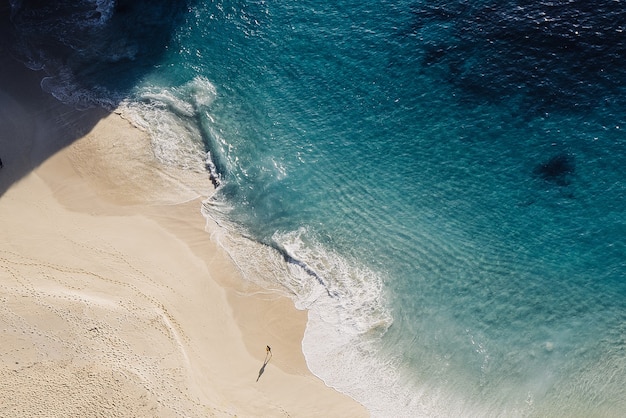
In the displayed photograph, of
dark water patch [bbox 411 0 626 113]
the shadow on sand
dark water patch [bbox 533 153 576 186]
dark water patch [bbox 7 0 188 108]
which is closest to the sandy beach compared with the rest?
the shadow on sand

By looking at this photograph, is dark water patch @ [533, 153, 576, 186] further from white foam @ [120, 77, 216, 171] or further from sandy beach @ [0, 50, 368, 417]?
white foam @ [120, 77, 216, 171]

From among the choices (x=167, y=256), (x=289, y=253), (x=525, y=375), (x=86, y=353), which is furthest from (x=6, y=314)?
(x=525, y=375)

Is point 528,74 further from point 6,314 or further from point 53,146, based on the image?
point 6,314

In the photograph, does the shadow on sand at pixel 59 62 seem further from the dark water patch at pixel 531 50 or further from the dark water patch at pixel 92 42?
the dark water patch at pixel 531 50

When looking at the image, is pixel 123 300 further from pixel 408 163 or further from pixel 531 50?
pixel 531 50

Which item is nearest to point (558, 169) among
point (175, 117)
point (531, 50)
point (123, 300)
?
point (531, 50)

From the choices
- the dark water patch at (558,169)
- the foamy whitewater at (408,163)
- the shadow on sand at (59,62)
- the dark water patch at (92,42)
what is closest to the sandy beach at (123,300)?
the shadow on sand at (59,62)

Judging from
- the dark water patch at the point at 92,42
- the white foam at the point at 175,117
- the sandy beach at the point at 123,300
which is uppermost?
the dark water patch at the point at 92,42
